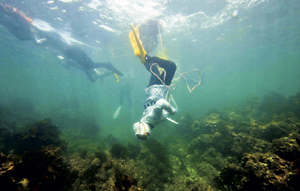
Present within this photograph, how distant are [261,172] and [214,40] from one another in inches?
890

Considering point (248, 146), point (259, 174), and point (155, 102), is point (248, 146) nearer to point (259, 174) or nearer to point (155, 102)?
point (259, 174)

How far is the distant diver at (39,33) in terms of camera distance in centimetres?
1177

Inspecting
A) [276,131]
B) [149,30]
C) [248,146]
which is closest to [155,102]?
[248,146]

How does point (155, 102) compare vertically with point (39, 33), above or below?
below

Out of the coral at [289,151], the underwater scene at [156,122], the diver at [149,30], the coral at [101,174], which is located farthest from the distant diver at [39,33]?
the coral at [289,151]

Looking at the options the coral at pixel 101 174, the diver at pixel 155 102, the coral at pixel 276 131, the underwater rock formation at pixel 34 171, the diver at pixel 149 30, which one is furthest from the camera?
the diver at pixel 149 30

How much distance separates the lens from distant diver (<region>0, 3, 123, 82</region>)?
38.6 ft

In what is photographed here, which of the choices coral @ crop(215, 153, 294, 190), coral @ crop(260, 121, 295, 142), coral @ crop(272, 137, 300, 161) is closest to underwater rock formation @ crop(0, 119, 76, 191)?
coral @ crop(215, 153, 294, 190)

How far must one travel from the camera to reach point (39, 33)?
1473 centimetres

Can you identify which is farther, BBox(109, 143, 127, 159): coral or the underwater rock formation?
A: BBox(109, 143, 127, 159): coral

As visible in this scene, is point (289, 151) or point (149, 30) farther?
point (149, 30)

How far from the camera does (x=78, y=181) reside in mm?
3236

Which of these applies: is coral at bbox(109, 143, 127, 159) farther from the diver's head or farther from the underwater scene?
the diver's head

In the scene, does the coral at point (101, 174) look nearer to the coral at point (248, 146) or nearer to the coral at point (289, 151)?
the coral at point (289, 151)
